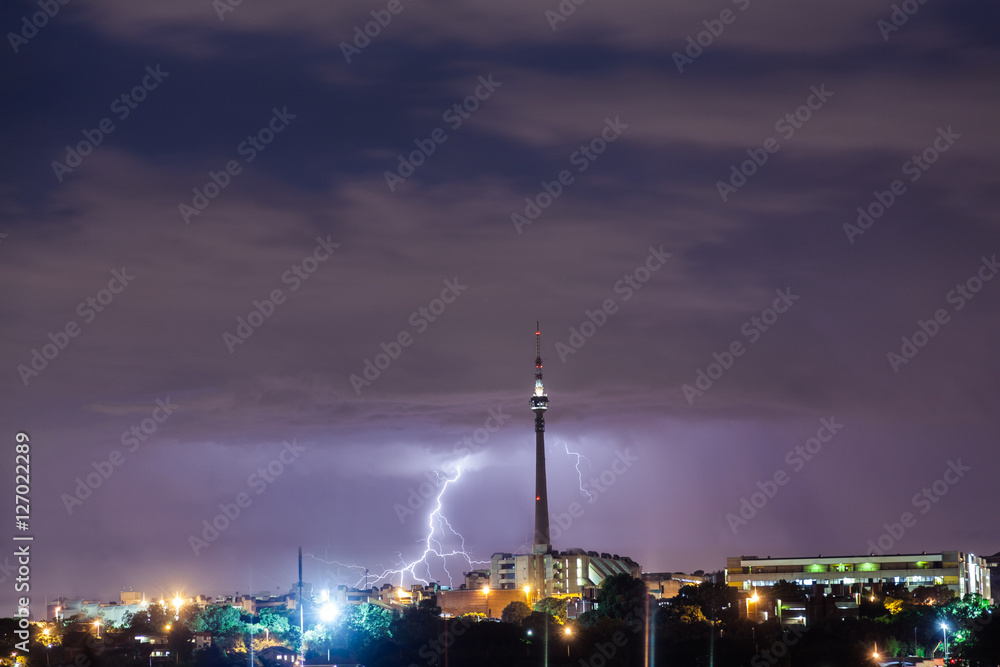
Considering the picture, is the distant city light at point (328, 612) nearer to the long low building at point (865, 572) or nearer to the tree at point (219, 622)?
the tree at point (219, 622)

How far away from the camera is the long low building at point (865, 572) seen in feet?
528

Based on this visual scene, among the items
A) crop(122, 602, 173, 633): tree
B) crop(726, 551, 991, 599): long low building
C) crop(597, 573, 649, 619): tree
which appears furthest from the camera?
crop(726, 551, 991, 599): long low building

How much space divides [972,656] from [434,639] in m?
46.7

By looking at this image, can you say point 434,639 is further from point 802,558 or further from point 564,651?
point 802,558

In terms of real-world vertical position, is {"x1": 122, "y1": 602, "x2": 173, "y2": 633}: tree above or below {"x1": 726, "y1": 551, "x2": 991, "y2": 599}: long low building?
below

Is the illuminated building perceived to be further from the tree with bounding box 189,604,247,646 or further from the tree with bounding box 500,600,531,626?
the tree with bounding box 189,604,247,646

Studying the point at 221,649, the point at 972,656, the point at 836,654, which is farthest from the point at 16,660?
the point at 972,656

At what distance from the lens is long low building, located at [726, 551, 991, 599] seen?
161000 millimetres

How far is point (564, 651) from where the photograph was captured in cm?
10956

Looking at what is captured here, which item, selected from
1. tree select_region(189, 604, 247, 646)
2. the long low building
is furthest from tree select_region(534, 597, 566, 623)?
tree select_region(189, 604, 247, 646)

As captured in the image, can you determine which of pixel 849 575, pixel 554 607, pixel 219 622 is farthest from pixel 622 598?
pixel 849 575

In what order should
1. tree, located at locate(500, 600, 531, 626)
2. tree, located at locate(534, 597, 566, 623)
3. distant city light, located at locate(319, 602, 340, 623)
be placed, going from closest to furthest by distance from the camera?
distant city light, located at locate(319, 602, 340, 623), tree, located at locate(534, 597, 566, 623), tree, located at locate(500, 600, 531, 626)

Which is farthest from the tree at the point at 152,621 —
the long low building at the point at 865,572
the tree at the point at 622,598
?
the long low building at the point at 865,572

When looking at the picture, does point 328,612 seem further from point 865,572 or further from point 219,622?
point 865,572
